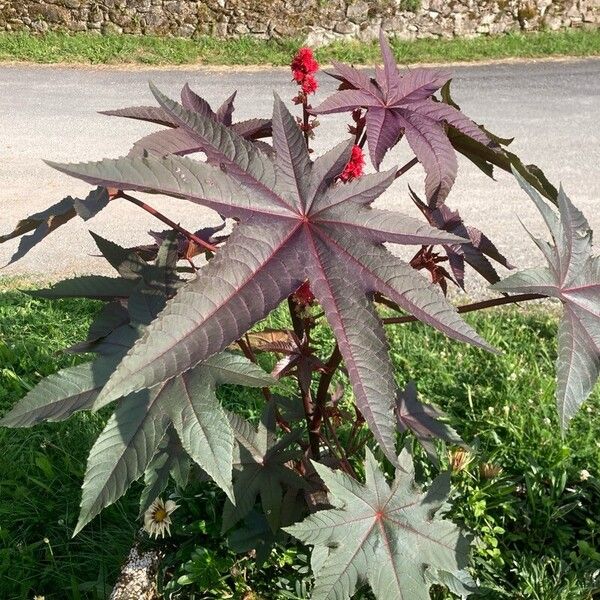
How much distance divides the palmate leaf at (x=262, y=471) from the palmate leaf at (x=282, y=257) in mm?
710

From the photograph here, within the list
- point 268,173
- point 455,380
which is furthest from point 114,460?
point 455,380

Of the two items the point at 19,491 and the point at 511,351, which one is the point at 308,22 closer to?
the point at 511,351

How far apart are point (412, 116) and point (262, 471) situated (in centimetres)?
85

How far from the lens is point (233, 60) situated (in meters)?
8.41

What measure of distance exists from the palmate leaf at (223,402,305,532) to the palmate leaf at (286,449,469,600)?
0.18m

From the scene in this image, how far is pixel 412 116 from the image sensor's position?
130 centimetres

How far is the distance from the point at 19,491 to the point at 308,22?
7.97 meters

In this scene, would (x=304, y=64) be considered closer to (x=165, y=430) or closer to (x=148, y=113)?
(x=148, y=113)

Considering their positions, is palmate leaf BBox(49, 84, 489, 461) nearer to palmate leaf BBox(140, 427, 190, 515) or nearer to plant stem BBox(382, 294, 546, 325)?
plant stem BBox(382, 294, 546, 325)

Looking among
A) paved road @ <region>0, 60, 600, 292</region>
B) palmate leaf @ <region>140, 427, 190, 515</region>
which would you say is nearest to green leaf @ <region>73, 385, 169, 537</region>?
palmate leaf @ <region>140, 427, 190, 515</region>

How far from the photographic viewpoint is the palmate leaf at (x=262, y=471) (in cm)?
157

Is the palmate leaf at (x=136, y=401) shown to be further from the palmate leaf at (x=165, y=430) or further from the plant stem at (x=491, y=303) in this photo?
the plant stem at (x=491, y=303)

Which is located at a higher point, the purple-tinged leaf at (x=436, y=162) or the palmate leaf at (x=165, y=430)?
the purple-tinged leaf at (x=436, y=162)

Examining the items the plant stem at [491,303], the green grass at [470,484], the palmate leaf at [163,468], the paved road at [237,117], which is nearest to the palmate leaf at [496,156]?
the plant stem at [491,303]
